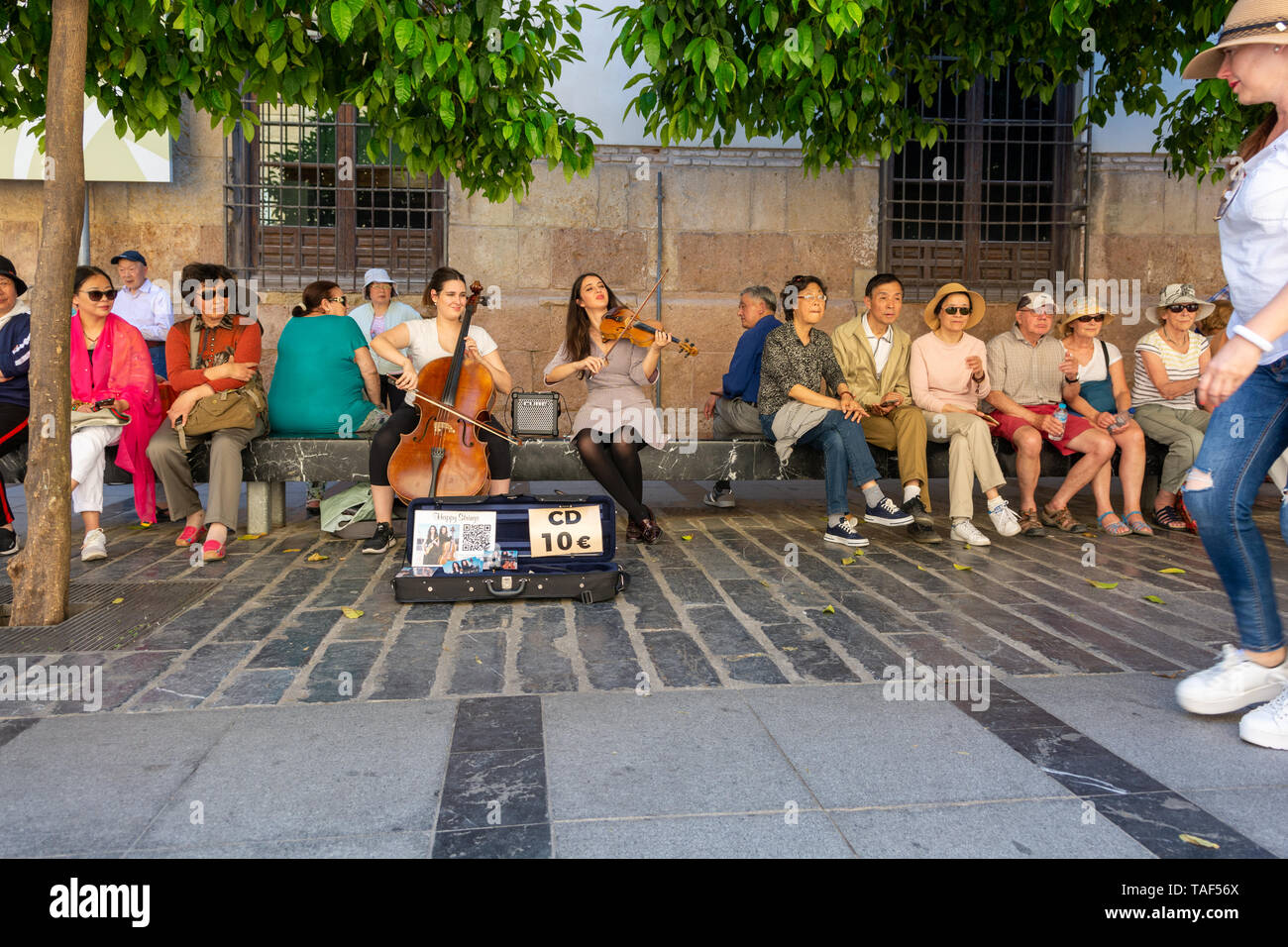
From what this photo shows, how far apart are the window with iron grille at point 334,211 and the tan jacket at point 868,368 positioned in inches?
193

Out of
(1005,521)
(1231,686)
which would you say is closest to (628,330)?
(1005,521)

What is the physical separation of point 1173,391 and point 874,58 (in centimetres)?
299

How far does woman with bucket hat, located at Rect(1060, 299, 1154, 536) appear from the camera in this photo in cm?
653

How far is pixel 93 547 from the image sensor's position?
5.40 meters

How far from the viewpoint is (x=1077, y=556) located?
18.4 ft

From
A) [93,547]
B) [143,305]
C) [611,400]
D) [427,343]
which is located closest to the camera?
[93,547]

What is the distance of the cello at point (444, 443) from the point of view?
18.4ft

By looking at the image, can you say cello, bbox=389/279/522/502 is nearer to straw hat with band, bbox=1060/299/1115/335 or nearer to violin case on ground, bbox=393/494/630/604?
violin case on ground, bbox=393/494/630/604

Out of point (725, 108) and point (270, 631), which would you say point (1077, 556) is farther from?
point (270, 631)

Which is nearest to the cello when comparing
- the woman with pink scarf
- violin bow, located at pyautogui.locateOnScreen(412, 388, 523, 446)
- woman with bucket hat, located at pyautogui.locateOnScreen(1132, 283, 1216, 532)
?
violin bow, located at pyautogui.locateOnScreen(412, 388, 523, 446)

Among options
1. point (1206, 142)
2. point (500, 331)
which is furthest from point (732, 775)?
point (500, 331)

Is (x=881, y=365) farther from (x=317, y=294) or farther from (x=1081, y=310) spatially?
(x=317, y=294)

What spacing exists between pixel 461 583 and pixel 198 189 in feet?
23.1
